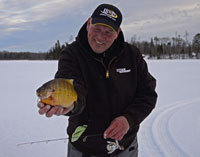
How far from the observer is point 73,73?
6.06 ft

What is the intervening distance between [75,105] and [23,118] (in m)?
4.81

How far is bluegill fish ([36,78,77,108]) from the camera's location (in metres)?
1.38

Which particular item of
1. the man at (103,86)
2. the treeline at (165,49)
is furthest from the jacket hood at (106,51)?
the treeline at (165,49)

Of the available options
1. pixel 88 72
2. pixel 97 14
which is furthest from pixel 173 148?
pixel 97 14

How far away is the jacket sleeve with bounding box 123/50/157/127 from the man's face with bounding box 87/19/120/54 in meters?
0.42

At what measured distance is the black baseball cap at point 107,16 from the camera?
191 centimetres

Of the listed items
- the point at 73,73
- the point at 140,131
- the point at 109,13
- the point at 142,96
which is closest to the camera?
the point at 73,73

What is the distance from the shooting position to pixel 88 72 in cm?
199

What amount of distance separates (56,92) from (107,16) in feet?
3.04

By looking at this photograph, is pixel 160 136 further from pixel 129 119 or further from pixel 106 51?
pixel 106 51

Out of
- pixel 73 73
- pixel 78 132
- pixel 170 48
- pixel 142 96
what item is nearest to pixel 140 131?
pixel 142 96

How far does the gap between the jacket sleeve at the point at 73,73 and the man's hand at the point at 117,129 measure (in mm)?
348

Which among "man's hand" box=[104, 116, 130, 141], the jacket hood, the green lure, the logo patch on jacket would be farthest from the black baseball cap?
the green lure

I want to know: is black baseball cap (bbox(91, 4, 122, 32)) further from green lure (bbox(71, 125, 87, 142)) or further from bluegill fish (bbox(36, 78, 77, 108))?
green lure (bbox(71, 125, 87, 142))
